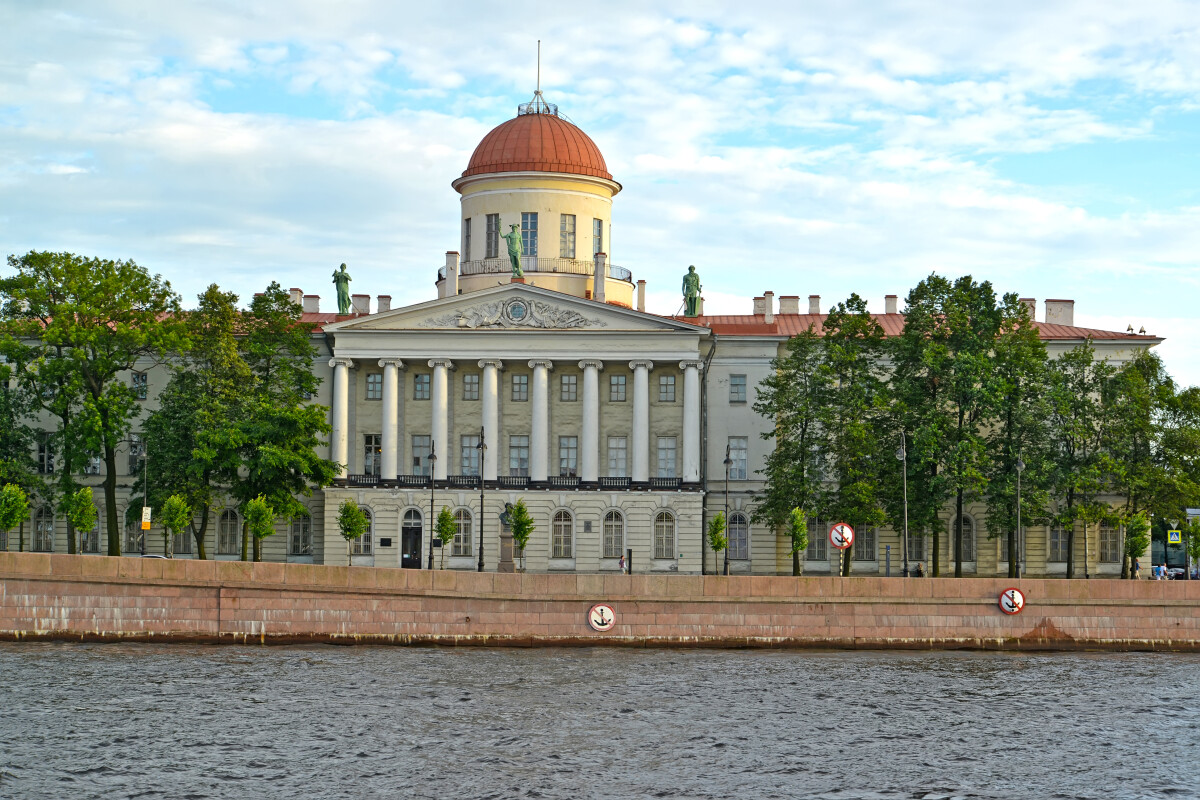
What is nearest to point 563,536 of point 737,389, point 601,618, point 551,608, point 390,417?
point 390,417

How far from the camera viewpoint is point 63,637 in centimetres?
4434

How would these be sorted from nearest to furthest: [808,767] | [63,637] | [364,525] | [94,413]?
[808,767] < [63,637] < [94,413] < [364,525]

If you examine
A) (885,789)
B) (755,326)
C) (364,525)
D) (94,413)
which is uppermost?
(755,326)

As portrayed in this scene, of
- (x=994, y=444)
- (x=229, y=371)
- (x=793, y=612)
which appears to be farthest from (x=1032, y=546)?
(x=229, y=371)

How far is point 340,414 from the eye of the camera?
68188 mm

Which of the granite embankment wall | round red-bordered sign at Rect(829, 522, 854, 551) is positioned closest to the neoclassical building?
round red-bordered sign at Rect(829, 522, 854, 551)

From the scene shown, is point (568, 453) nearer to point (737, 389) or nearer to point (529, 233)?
point (737, 389)

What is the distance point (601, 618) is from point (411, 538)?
2289 centimetres

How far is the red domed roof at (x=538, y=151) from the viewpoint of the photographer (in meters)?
73.4

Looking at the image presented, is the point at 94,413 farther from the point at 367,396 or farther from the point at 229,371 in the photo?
the point at 367,396

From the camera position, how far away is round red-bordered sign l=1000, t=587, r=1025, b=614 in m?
47.3

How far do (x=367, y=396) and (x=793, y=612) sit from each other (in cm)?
2915

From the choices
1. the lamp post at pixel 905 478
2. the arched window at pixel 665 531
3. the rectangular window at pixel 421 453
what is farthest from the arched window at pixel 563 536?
the lamp post at pixel 905 478

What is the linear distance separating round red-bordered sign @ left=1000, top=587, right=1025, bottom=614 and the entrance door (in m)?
28.9
